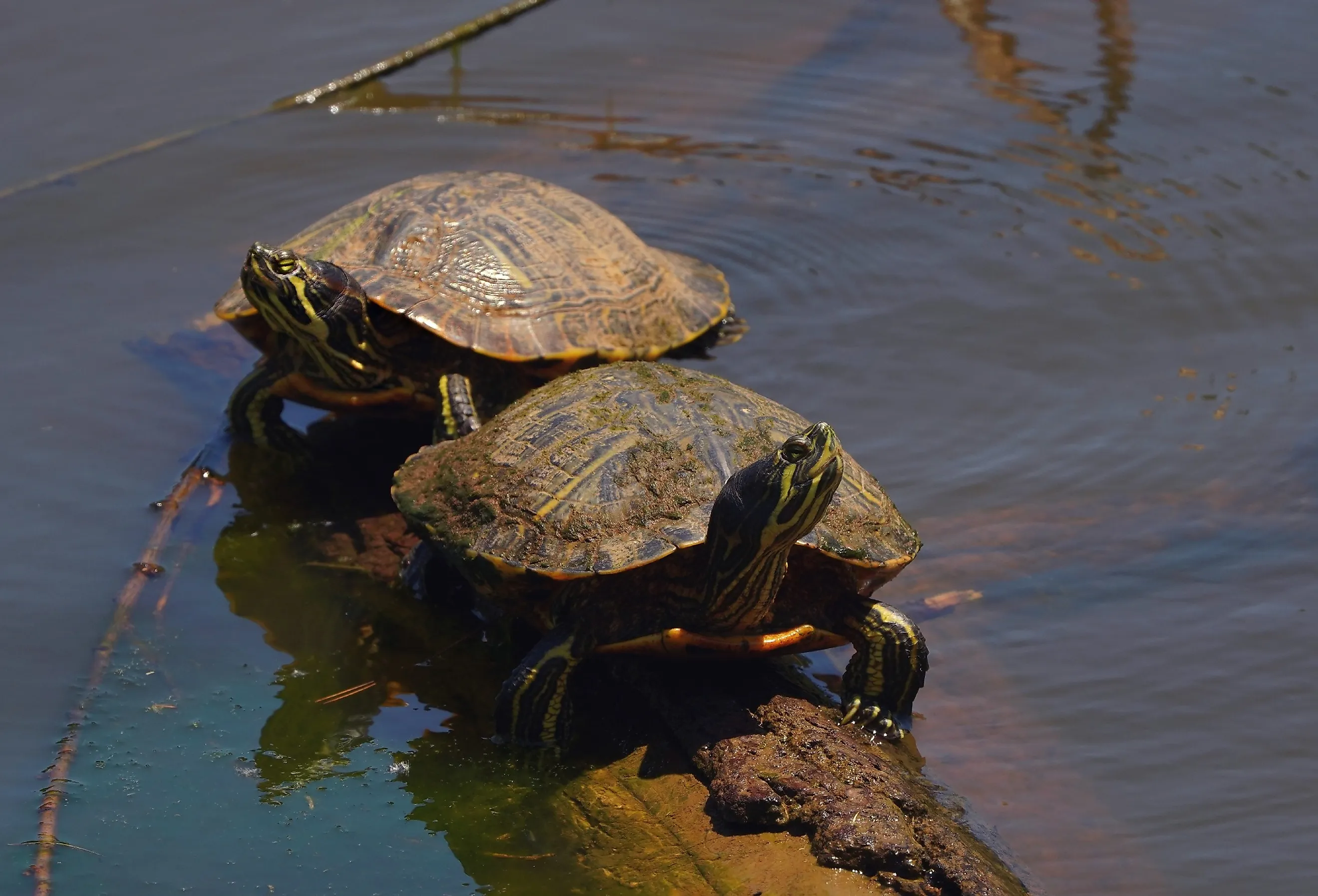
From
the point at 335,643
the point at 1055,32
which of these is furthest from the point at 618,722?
the point at 1055,32

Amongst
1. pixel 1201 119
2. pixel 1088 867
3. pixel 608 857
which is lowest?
pixel 1088 867

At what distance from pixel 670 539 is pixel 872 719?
40.8 inches

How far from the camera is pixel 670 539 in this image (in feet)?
13.9

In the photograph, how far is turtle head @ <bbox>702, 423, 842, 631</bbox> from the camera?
3.97 meters

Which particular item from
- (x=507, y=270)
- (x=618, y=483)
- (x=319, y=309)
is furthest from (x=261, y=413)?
(x=618, y=483)

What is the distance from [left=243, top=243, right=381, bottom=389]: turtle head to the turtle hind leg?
92.0 inches

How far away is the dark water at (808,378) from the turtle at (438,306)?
618 millimetres

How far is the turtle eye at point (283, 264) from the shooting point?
19.8 feet

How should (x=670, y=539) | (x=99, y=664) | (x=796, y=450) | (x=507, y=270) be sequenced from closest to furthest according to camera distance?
(x=796, y=450) < (x=670, y=539) < (x=99, y=664) < (x=507, y=270)

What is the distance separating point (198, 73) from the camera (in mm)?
10625

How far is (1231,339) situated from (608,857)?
5.28 m

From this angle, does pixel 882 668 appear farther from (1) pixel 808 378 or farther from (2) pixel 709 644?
(1) pixel 808 378

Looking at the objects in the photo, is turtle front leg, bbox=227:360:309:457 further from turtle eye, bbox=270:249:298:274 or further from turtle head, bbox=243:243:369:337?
turtle eye, bbox=270:249:298:274

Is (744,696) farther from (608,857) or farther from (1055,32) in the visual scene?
(1055,32)
